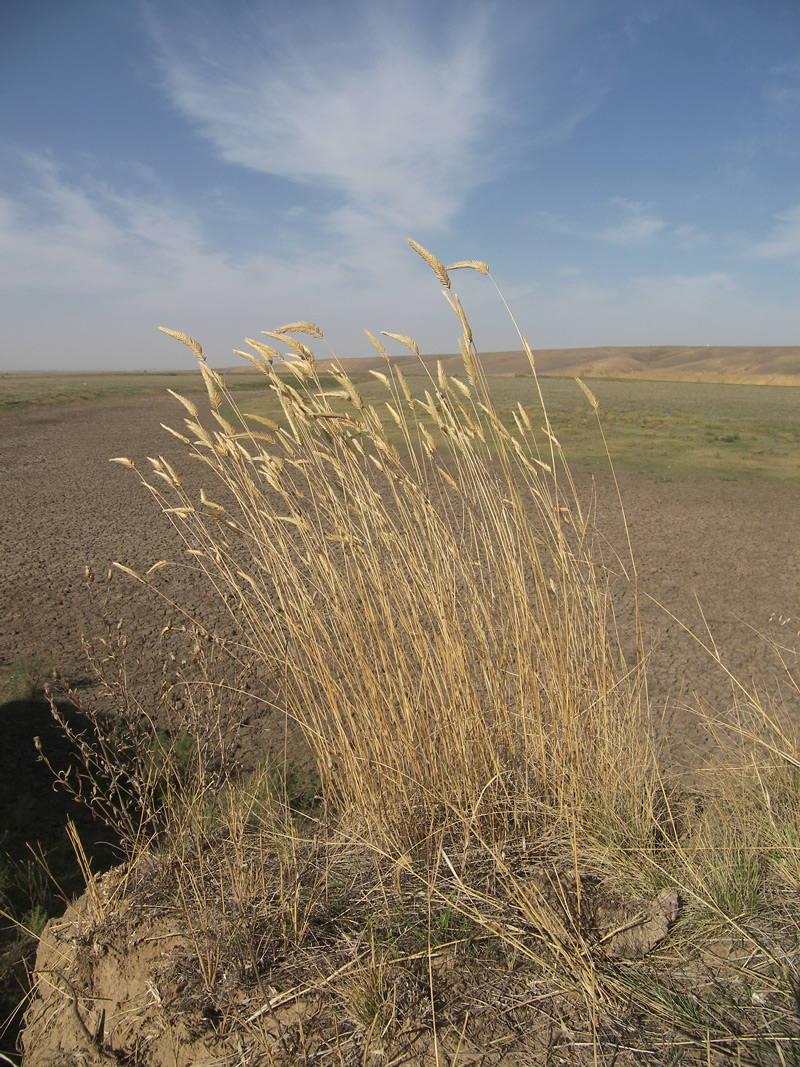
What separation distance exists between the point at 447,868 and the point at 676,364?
75093 mm

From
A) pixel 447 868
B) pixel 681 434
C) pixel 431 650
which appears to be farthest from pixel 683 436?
pixel 447 868

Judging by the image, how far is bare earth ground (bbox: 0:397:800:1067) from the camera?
3.36 m

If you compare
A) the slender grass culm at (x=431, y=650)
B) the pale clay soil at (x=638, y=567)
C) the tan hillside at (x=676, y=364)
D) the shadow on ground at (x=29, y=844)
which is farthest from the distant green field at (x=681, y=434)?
the tan hillside at (x=676, y=364)

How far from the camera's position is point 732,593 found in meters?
5.32

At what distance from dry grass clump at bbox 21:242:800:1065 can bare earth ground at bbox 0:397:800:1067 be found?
593 millimetres

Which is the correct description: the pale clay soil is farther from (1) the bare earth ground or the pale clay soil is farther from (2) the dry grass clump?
(2) the dry grass clump

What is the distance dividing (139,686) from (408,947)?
2571 millimetres

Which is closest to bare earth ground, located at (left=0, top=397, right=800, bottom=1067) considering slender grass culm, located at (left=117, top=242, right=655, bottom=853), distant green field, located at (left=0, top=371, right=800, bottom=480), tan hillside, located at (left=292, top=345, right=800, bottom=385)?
slender grass culm, located at (left=117, top=242, right=655, bottom=853)

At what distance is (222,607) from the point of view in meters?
4.91

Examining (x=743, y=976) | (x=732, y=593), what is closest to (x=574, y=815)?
(x=743, y=976)

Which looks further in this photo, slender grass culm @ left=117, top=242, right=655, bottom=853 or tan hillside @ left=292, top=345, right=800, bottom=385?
tan hillside @ left=292, top=345, right=800, bottom=385

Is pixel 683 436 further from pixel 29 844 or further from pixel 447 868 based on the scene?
pixel 29 844

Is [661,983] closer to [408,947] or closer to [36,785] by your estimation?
[408,947]

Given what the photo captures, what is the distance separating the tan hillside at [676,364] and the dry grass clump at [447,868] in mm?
44200
